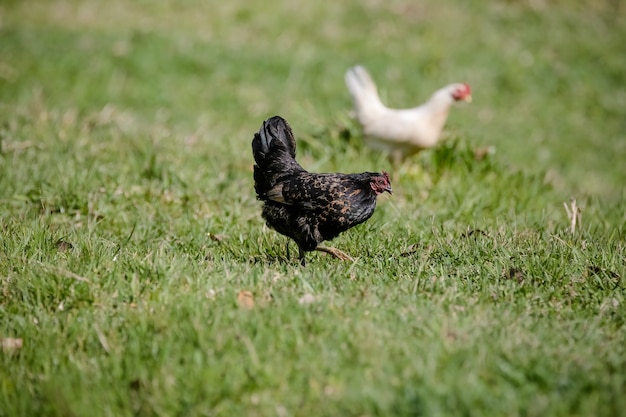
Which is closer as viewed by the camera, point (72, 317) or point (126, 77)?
point (72, 317)

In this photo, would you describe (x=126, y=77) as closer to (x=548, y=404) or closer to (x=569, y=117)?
(x=569, y=117)

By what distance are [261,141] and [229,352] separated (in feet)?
6.08

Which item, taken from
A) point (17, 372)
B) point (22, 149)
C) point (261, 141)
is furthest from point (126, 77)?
point (17, 372)

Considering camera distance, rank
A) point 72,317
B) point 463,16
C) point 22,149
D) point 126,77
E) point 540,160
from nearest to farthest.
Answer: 1. point 72,317
2. point 22,149
3. point 540,160
4. point 126,77
5. point 463,16

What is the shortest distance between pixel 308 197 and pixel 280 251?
1.85ft

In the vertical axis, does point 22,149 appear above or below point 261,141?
below

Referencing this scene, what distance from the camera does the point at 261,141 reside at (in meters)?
4.65

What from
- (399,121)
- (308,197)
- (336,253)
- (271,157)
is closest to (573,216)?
(336,253)

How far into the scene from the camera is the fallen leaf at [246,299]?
350 centimetres

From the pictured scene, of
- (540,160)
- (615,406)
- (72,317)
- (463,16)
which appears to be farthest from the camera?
(463,16)

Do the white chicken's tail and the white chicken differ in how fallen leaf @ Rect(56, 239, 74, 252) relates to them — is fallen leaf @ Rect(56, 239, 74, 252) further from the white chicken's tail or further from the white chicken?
the white chicken's tail

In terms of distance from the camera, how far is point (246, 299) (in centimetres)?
358

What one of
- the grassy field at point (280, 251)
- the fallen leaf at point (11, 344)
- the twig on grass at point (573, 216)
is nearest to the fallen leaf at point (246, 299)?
the grassy field at point (280, 251)

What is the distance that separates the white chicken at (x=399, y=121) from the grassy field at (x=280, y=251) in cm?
20
